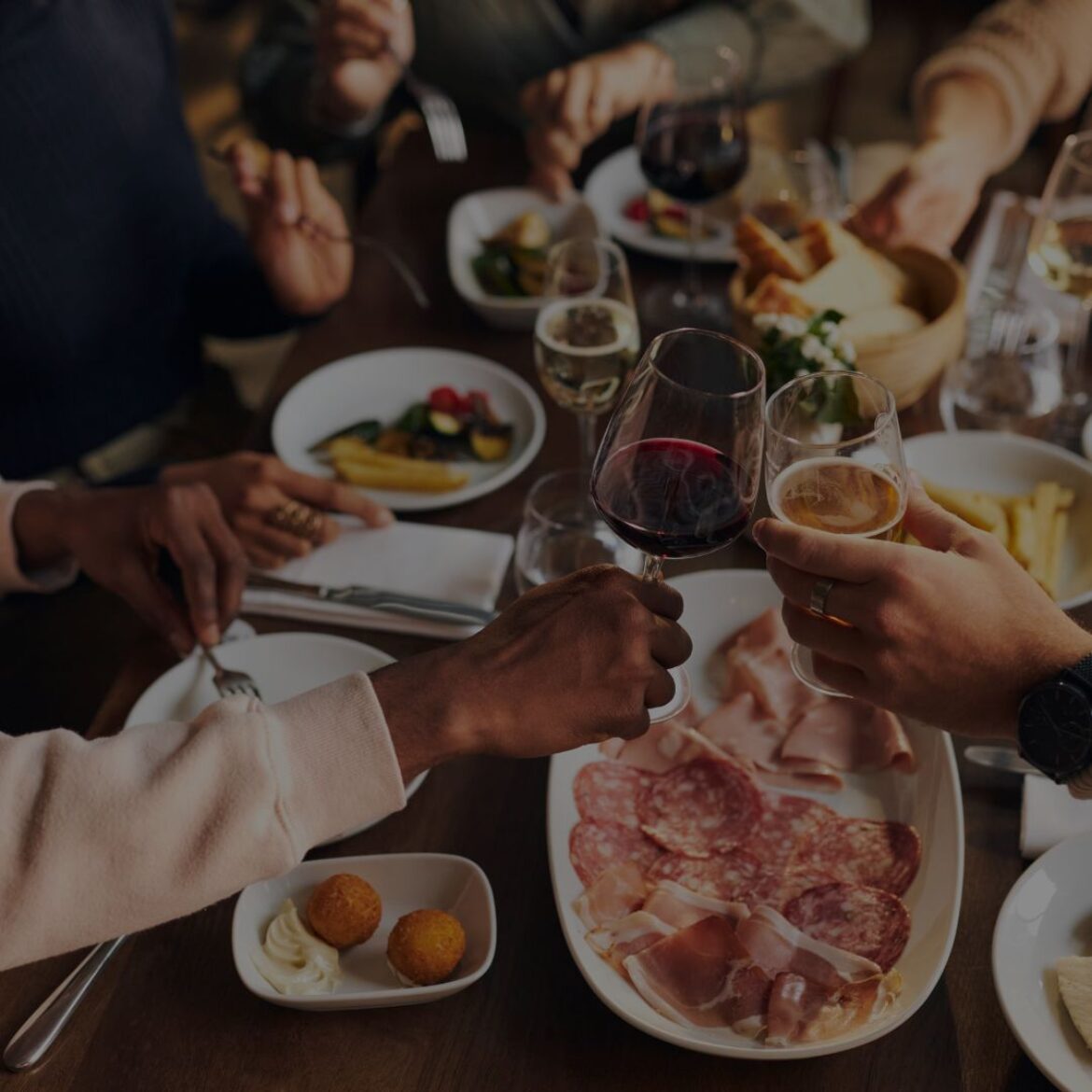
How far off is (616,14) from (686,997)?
208 centimetres

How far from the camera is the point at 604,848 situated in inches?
41.4

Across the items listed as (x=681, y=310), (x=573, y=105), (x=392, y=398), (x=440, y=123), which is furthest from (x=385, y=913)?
(x=440, y=123)

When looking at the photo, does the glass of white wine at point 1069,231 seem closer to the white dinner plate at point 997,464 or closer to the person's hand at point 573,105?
the white dinner plate at point 997,464

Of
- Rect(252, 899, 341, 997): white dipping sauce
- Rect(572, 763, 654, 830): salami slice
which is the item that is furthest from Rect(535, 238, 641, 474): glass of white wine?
Rect(252, 899, 341, 997): white dipping sauce

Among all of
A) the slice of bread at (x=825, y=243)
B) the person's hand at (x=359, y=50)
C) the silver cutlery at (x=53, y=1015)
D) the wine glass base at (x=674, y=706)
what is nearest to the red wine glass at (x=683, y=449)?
the wine glass base at (x=674, y=706)

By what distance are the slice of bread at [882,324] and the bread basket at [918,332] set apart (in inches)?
1.0

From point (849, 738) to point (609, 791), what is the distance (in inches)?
9.9

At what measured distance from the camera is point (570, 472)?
1.47 meters

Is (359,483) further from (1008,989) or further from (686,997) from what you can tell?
(1008,989)

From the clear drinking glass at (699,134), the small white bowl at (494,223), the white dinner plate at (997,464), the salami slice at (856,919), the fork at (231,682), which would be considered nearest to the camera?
the salami slice at (856,919)

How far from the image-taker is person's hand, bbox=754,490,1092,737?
91cm

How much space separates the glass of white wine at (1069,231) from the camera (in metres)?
1.48

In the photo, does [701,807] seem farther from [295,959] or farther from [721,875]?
[295,959]

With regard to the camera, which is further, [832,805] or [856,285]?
[856,285]
